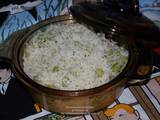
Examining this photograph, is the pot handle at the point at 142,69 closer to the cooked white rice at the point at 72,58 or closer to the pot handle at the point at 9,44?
the cooked white rice at the point at 72,58

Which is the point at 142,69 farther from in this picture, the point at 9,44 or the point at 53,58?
the point at 9,44

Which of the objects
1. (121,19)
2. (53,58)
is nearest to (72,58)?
(53,58)

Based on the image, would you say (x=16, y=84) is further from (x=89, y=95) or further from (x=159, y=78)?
(x=159, y=78)

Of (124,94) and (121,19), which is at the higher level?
(121,19)

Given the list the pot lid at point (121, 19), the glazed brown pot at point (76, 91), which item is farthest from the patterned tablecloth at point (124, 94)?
the pot lid at point (121, 19)

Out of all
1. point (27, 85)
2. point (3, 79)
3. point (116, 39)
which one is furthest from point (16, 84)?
point (116, 39)

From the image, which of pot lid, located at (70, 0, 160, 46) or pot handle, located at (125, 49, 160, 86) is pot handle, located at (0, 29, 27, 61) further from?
pot handle, located at (125, 49, 160, 86)

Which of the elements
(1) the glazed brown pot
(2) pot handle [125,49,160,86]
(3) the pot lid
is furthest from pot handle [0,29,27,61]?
(2) pot handle [125,49,160,86]
